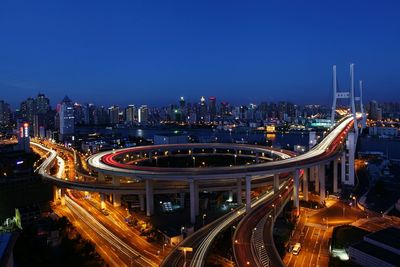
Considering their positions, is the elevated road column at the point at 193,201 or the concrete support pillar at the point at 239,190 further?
the concrete support pillar at the point at 239,190

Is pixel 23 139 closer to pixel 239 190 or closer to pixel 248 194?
pixel 239 190

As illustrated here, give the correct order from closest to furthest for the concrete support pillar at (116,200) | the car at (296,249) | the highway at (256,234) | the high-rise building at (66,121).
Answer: the highway at (256,234) → the car at (296,249) → the concrete support pillar at (116,200) → the high-rise building at (66,121)

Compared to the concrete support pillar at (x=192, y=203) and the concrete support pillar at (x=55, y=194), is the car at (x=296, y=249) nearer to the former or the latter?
the concrete support pillar at (x=192, y=203)

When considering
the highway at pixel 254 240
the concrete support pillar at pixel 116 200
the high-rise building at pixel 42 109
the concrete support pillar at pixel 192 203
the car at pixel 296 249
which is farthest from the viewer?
the high-rise building at pixel 42 109

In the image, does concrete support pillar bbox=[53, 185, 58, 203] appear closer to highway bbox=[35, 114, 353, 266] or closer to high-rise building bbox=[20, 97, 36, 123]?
highway bbox=[35, 114, 353, 266]

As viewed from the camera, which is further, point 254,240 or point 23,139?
point 23,139

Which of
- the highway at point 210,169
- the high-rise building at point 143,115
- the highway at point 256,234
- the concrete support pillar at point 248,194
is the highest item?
the high-rise building at point 143,115

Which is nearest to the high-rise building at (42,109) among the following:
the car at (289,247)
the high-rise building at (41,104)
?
the high-rise building at (41,104)

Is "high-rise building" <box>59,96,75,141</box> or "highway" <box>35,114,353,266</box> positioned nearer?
"highway" <box>35,114,353,266</box>

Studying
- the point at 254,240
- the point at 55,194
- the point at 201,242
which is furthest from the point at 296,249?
the point at 55,194

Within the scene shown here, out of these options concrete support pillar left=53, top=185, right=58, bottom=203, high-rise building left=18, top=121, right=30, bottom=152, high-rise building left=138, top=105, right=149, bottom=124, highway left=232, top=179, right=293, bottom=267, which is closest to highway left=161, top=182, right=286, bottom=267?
highway left=232, top=179, right=293, bottom=267

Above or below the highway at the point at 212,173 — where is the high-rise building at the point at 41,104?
above
